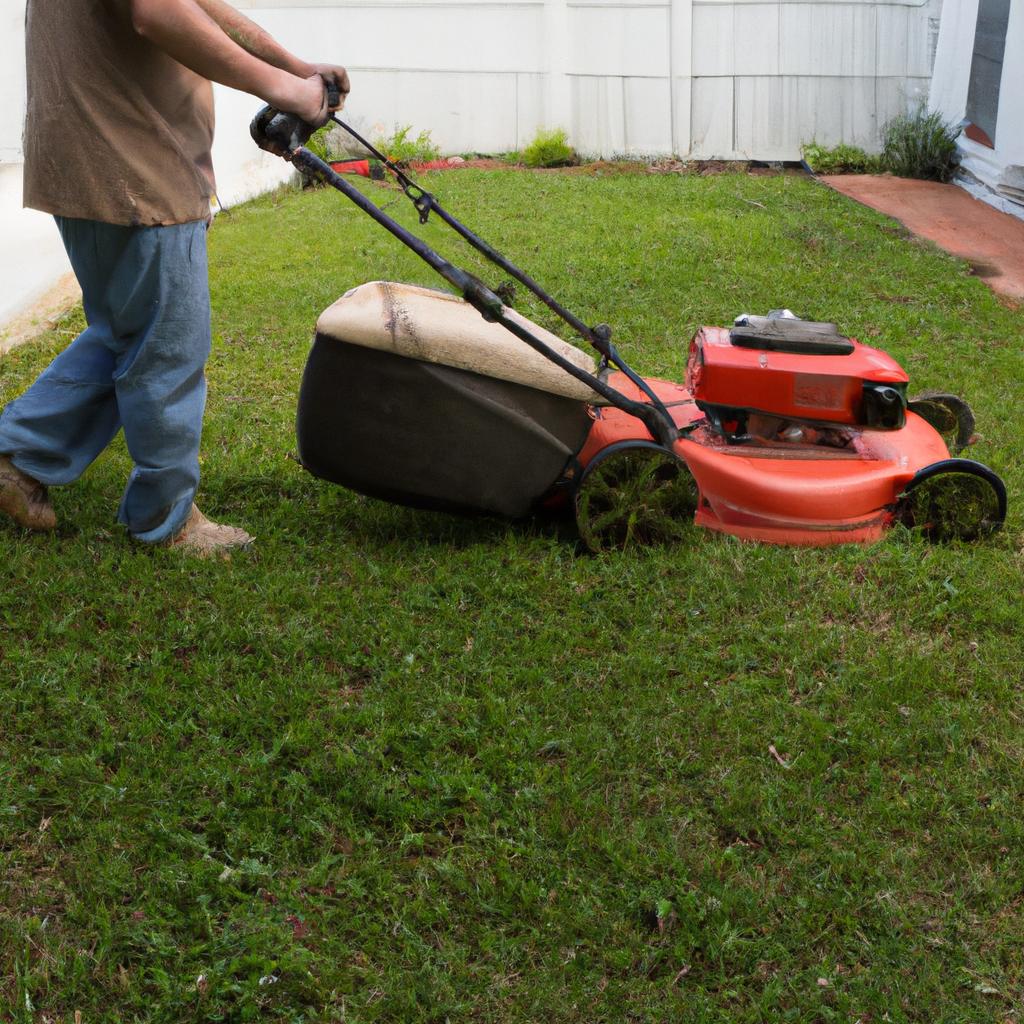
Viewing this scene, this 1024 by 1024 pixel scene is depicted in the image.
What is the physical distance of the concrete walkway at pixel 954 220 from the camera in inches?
262

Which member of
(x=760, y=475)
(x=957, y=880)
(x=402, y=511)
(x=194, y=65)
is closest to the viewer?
(x=957, y=880)

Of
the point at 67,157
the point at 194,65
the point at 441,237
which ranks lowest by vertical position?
the point at 441,237

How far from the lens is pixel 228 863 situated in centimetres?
209

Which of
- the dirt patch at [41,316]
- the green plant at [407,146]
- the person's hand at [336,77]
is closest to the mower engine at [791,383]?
the person's hand at [336,77]

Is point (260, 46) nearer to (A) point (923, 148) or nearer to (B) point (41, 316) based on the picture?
(B) point (41, 316)

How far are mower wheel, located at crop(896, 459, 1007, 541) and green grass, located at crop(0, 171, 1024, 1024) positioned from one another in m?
0.08

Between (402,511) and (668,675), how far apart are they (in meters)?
1.04

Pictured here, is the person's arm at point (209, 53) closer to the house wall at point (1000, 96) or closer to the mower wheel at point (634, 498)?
the mower wheel at point (634, 498)

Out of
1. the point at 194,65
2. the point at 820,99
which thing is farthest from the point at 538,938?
the point at 820,99

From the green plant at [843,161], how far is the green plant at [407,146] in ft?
10.4

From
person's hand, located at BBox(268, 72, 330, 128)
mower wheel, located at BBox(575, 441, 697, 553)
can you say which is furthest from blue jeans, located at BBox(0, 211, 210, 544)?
mower wheel, located at BBox(575, 441, 697, 553)

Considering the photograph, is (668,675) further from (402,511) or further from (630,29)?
(630,29)

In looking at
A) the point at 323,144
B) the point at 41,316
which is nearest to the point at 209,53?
the point at 41,316

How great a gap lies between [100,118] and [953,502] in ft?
7.53
